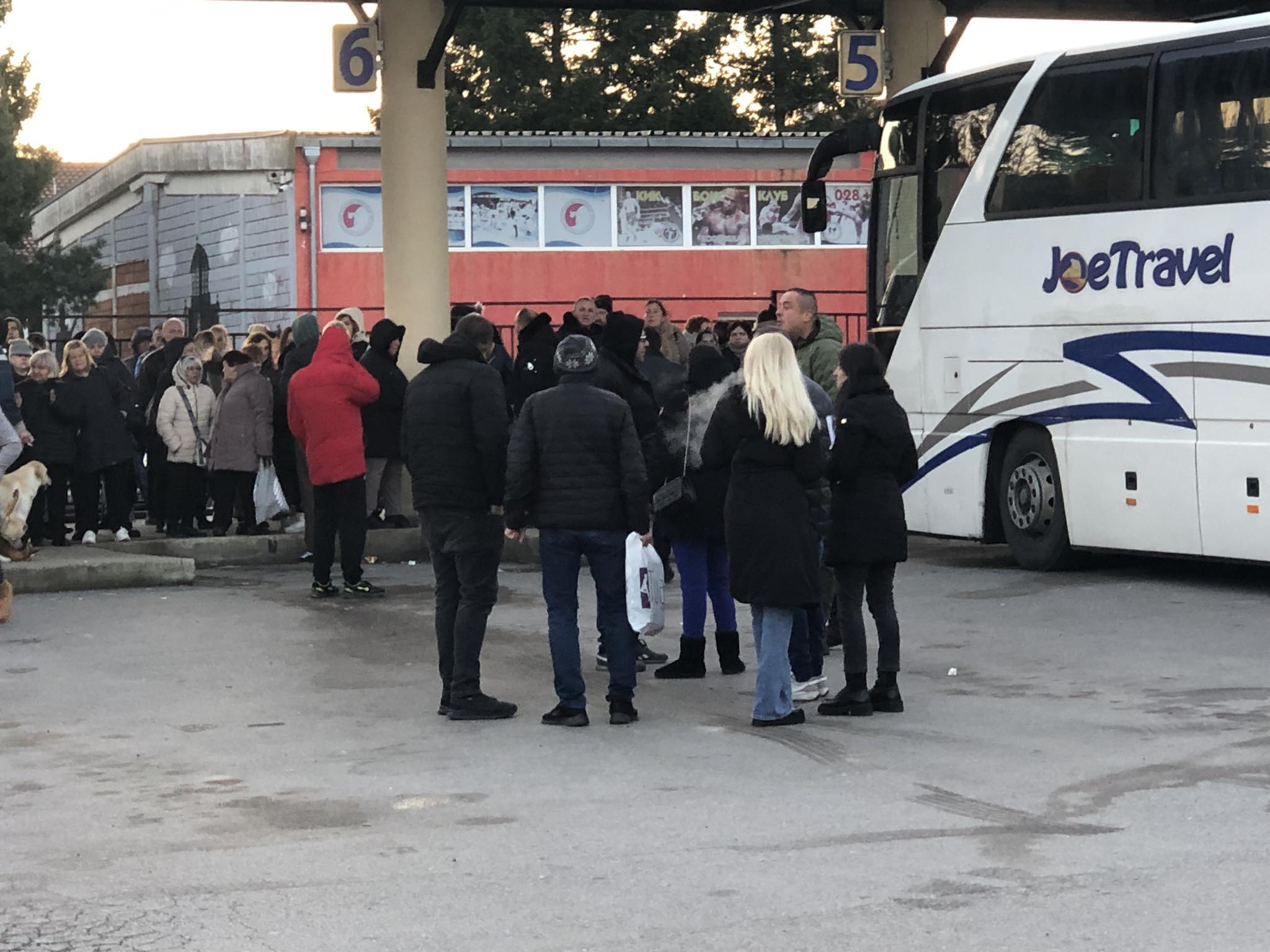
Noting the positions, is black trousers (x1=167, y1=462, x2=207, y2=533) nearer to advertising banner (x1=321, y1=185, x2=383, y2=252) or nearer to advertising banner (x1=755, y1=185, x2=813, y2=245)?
advertising banner (x1=321, y1=185, x2=383, y2=252)

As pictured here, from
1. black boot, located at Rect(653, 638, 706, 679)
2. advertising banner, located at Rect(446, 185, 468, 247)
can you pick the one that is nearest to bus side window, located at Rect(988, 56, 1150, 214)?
black boot, located at Rect(653, 638, 706, 679)

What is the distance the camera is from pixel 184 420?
17.0m

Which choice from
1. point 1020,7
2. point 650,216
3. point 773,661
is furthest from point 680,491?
point 650,216

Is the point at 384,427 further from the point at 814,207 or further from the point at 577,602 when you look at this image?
the point at 577,602

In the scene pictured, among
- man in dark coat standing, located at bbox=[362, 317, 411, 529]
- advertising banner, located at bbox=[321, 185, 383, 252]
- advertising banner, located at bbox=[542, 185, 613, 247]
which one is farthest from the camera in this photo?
advertising banner, located at bbox=[542, 185, 613, 247]

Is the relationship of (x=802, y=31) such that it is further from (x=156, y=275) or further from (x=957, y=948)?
(x=957, y=948)

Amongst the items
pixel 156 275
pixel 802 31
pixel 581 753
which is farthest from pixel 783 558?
pixel 802 31

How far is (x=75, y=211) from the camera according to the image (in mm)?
45031

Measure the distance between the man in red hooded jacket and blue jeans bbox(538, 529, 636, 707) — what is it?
4884 mm

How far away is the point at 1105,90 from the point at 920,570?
3817mm

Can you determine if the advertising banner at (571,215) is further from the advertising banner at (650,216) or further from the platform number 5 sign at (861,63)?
the platform number 5 sign at (861,63)

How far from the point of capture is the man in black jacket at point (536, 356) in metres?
15.6

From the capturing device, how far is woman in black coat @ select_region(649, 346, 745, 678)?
34.4ft

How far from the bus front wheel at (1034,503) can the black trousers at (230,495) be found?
19.9 ft
